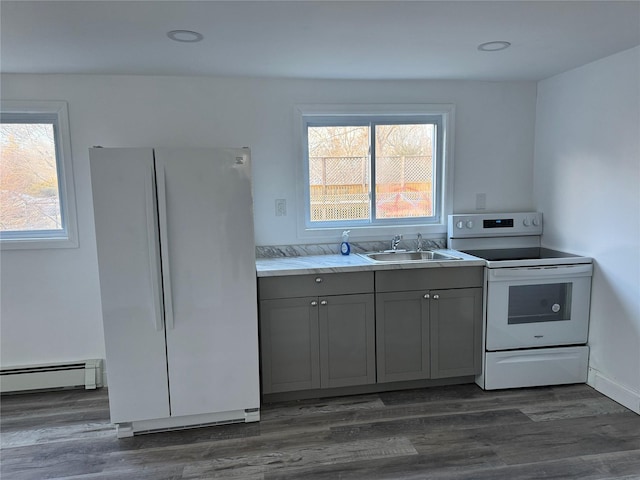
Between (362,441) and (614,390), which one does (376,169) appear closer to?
(362,441)

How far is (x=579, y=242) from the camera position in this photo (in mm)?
3078

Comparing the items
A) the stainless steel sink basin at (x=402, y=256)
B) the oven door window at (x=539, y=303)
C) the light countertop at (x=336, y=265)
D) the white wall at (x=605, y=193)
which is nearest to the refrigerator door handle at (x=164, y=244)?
the light countertop at (x=336, y=265)

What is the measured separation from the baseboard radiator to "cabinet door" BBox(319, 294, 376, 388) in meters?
1.65

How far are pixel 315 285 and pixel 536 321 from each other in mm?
1545

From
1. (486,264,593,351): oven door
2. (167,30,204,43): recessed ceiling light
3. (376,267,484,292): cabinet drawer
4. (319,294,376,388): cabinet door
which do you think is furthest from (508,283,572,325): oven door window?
(167,30,204,43): recessed ceiling light

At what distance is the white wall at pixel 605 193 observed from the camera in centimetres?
264

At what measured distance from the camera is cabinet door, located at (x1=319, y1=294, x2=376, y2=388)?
9.27 ft

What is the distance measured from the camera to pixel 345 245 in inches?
129

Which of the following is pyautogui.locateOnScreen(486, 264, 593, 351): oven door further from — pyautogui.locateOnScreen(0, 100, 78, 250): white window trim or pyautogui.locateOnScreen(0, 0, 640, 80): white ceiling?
pyautogui.locateOnScreen(0, 100, 78, 250): white window trim

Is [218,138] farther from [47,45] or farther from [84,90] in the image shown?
[47,45]

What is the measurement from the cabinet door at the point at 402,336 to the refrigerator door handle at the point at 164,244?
1296 millimetres

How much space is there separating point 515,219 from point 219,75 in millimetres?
2468

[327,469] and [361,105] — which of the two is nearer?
[327,469]

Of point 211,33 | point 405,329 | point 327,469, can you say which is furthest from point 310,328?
point 211,33
